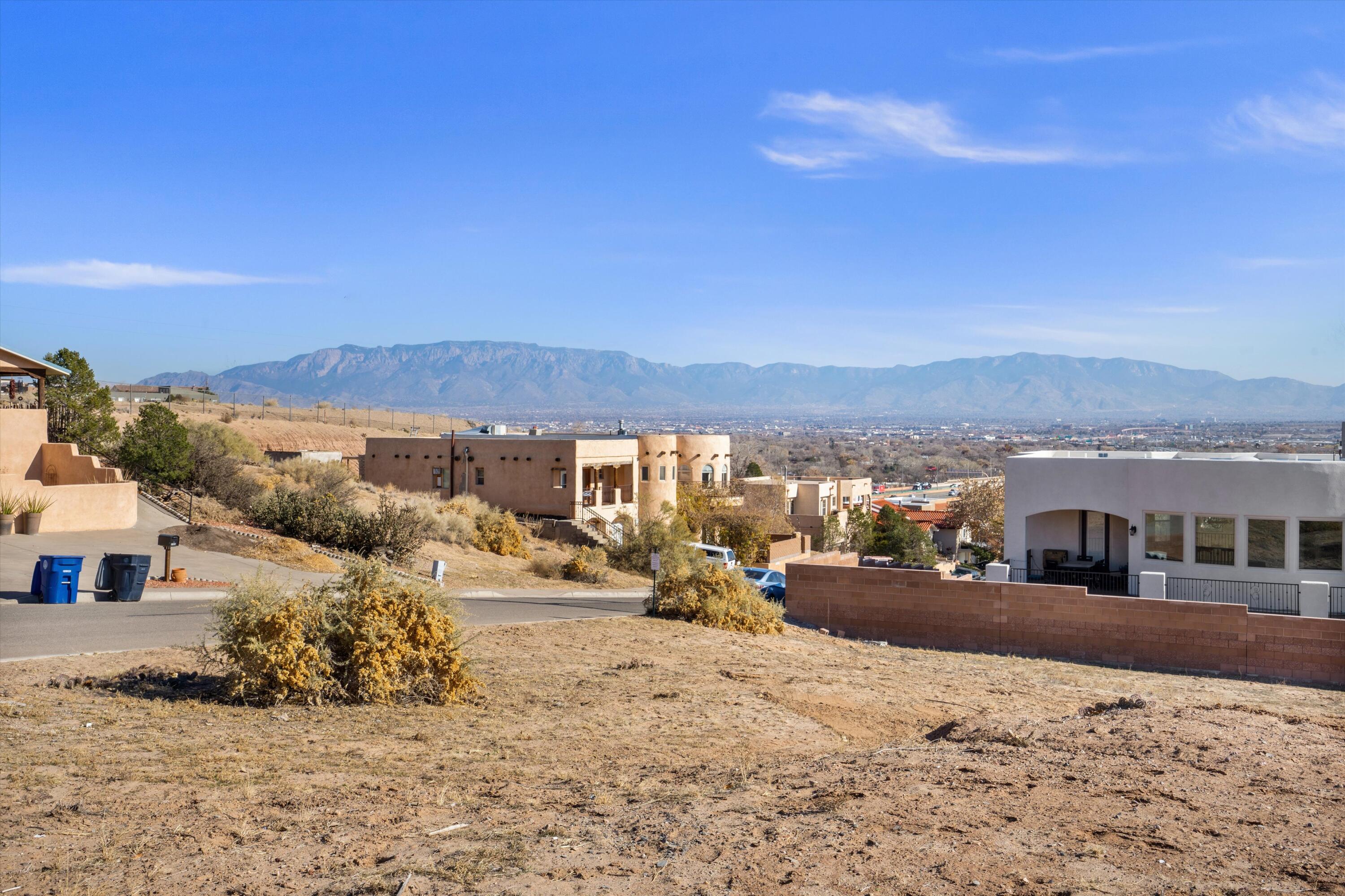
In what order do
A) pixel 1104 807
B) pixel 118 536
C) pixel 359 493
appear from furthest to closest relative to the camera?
1. pixel 359 493
2. pixel 118 536
3. pixel 1104 807

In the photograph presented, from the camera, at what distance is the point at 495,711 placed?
11.8 metres

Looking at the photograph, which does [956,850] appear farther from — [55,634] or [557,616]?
[557,616]

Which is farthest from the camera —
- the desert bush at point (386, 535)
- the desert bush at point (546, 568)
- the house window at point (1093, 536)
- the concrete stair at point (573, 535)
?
the concrete stair at point (573, 535)

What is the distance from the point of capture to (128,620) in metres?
16.7

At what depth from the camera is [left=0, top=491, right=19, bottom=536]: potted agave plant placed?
25328 mm

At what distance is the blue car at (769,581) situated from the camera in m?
29.9

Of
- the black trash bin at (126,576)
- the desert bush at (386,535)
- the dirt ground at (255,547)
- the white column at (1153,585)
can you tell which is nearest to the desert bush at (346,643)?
the black trash bin at (126,576)

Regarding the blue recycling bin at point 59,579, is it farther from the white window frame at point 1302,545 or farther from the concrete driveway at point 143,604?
the white window frame at point 1302,545

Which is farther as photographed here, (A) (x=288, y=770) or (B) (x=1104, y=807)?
(A) (x=288, y=770)

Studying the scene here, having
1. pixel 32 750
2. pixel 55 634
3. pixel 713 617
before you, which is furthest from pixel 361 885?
pixel 713 617

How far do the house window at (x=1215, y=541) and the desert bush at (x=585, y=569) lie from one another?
16591mm

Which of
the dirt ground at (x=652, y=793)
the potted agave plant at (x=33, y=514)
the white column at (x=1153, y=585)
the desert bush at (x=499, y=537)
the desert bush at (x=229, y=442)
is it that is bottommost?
the desert bush at (x=499, y=537)

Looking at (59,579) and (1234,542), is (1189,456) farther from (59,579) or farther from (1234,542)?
(59,579)

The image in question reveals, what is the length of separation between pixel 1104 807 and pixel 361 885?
5.25 metres
